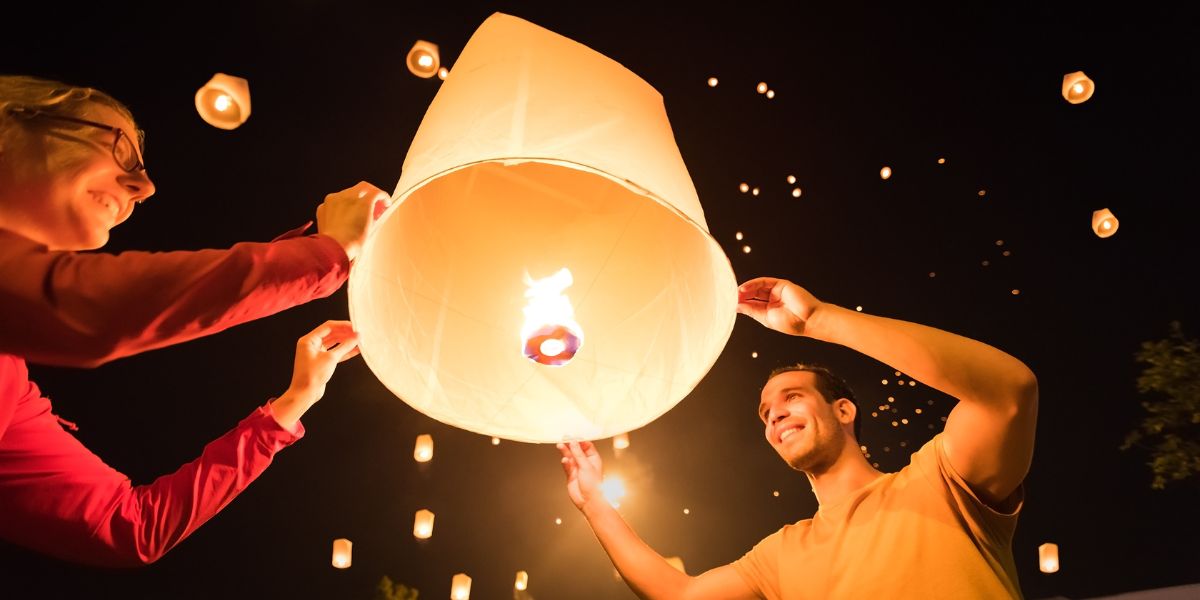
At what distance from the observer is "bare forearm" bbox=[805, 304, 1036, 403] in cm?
169

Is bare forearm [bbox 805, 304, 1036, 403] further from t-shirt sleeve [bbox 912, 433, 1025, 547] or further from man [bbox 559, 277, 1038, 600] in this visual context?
t-shirt sleeve [bbox 912, 433, 1025, 547]

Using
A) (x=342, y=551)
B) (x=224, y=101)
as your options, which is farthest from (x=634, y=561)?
(x=342, y=551)

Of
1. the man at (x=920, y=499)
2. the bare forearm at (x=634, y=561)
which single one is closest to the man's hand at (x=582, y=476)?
the bare forearm at (x=634, y=561)

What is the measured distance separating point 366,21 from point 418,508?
4.10m

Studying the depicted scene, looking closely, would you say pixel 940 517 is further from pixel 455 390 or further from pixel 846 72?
pixel 846 72

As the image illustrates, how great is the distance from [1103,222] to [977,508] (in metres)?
3.60

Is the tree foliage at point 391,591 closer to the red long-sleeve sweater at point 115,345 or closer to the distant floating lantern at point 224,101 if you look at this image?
the distant floating lantern at point 224,101

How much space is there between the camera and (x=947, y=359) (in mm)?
1684

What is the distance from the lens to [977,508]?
1.82 meters

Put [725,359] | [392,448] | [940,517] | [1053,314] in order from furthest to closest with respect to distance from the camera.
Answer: [392,448]
[725,359]
[1053,314]
[940,517]

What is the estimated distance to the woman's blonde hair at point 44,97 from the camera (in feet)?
4.34

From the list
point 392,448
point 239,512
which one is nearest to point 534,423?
point 392,448

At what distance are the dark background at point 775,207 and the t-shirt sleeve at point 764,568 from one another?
254 centimetres

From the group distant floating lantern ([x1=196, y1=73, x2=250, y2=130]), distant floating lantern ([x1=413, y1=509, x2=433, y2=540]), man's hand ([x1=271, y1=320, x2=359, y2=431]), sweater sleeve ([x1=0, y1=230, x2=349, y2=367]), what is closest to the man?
man's hand ([x1=271, y1=320, x2=359, y2=431])
